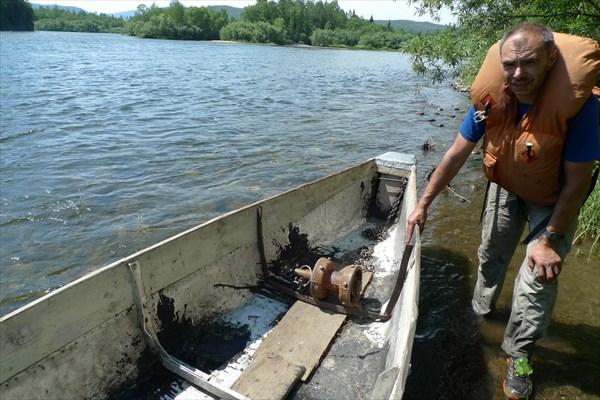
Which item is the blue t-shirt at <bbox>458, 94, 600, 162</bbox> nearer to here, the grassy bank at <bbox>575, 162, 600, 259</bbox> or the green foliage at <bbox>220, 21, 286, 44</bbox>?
the grassy bank at <bbox>575, 162, 600, 259</bbox>

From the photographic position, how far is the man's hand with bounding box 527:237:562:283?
2941mm

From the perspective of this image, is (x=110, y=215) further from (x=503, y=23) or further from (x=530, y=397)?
(x=503, y=23)

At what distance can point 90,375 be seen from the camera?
2.86 m

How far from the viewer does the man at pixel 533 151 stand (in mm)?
2705

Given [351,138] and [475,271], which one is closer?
[475,271]

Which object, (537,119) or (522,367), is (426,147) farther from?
(537,119)

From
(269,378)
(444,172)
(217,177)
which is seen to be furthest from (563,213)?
(217,177)

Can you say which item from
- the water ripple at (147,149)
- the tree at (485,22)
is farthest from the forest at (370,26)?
the water ripple at (147,149)

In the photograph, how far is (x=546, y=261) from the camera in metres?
2.95

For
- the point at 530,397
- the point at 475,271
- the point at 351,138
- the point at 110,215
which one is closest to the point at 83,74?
the point at 351,138

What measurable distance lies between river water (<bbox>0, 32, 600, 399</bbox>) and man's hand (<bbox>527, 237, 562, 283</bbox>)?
1.25 metres

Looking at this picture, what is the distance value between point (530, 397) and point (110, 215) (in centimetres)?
704

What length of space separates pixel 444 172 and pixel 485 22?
6.66 m

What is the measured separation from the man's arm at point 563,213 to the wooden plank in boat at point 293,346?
1716 millimetres
